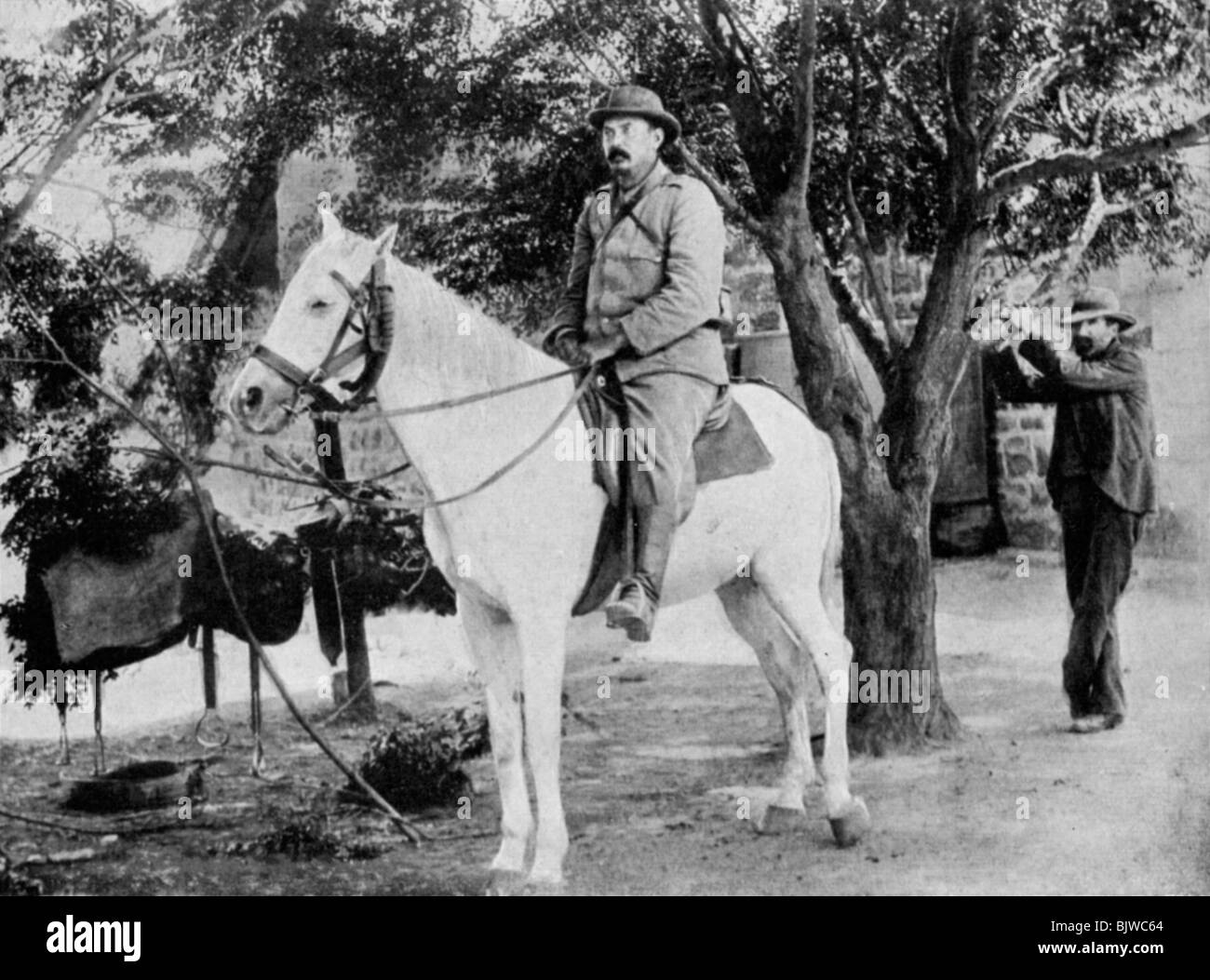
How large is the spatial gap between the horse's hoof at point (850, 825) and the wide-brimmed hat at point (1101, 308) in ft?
6.78

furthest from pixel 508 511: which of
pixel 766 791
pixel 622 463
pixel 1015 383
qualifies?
pixel 1015 383

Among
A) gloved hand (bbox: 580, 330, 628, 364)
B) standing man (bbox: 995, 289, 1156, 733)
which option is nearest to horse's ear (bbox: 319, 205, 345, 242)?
gloved hand (bbox: 580, 330, 628, 364)

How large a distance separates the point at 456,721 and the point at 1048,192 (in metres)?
3.11

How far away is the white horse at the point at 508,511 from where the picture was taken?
4.25m

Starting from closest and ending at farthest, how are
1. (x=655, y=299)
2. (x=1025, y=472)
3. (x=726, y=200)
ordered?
(x=655, y=299) < (x=726, y=200) < (x=1025, y=472)

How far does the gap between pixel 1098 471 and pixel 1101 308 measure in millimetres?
627

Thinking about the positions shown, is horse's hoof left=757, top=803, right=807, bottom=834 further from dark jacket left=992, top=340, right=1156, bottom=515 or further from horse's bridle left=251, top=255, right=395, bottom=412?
horse's bridle left=251, top=255, right=395, bottom=412

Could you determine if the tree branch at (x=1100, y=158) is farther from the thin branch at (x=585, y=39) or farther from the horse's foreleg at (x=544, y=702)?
the horse's foreleg at (x=544, y=702)

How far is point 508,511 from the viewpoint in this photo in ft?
14.7

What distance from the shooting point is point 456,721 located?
5246mm

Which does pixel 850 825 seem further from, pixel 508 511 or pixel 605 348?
pixel 605 348

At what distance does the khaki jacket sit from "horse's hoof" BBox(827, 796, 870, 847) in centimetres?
157

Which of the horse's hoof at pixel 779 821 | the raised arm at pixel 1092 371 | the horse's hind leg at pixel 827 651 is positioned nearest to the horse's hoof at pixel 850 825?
the horse's hind leg at pixel 827 651

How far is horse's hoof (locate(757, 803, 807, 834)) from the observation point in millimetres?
4973
